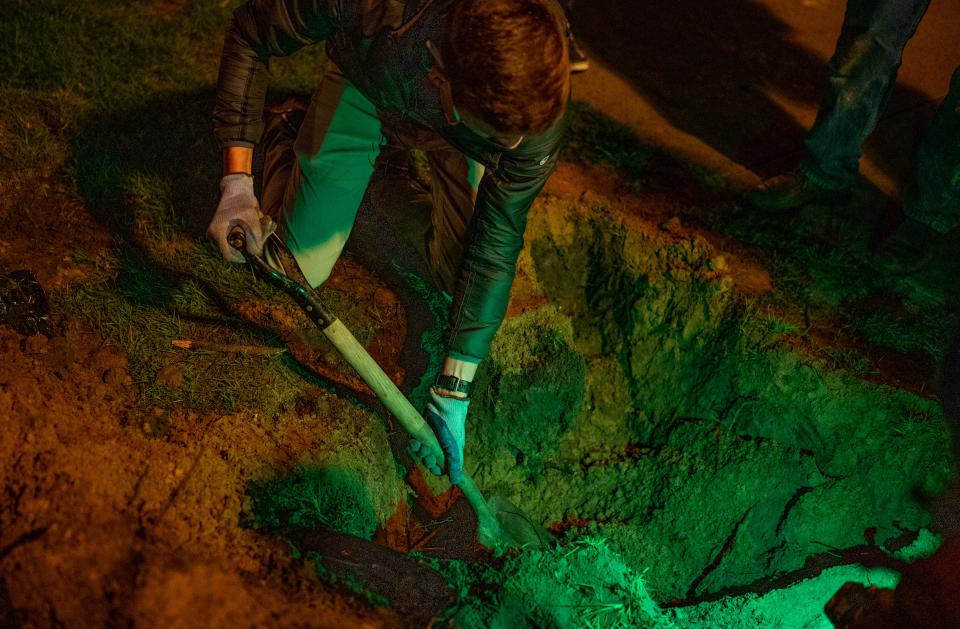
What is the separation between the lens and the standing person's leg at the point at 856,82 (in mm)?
2707

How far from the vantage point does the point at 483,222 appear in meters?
2.17

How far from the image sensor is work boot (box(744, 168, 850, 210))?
312 cm

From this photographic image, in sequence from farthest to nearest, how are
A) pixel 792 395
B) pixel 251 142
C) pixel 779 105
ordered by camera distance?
pixel 779 105
pixel 792 395
pixel 251 142

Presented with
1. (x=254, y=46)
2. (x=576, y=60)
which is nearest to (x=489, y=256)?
(x=576, y=60)

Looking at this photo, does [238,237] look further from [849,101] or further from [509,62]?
[849,101]

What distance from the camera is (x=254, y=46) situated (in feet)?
7.22

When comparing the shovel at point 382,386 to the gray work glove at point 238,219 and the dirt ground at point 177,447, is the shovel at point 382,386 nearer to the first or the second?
the gray work glove at point 238,219

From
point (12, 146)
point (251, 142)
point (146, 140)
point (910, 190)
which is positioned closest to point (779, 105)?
point (910, 190)

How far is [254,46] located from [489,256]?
98 cm

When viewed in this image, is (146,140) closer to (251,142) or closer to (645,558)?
(251,142)

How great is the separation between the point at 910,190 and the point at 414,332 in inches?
84.9

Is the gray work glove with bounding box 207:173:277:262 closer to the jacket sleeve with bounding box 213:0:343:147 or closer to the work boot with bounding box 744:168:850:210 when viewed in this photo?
the jacket sleeve with bounding box 213:0:343:147

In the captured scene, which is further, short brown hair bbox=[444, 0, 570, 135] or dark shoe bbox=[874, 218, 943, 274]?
dark shoe bbox=[874, 218, 943, 274]

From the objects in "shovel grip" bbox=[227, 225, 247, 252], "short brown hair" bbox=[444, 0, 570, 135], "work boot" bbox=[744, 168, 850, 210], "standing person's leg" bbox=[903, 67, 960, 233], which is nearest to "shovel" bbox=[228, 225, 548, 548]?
"shovel grip" bbox=[227, 225, 247, 252]
